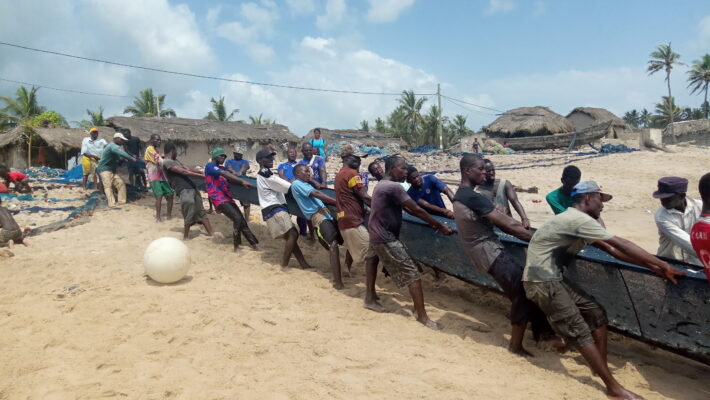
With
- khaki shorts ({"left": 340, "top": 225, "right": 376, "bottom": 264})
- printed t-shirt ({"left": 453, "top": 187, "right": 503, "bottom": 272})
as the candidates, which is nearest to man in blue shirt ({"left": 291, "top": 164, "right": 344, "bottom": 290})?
khaki shorts ({"left": 340, "top": 225, "right": 376, "bottom": 264})

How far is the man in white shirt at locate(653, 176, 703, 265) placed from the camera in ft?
11.7

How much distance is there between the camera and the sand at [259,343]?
3080mm

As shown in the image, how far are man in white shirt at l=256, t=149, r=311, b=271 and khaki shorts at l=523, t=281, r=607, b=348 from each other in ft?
11.0

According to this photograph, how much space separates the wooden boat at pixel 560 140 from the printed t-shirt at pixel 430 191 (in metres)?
23.0

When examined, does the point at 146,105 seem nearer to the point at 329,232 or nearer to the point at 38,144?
the point at 38,144

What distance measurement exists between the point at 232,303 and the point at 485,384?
269 cm

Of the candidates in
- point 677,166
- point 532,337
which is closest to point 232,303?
point 532,337

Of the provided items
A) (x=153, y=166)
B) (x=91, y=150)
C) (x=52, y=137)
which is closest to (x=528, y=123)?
(x=52, y=137)

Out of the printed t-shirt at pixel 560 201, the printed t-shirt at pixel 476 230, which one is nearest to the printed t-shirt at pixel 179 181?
the printed t-shirt at pixel 476 230

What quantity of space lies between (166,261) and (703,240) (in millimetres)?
4960

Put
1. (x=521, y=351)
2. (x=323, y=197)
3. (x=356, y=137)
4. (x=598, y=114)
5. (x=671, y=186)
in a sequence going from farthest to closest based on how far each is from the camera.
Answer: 1. (x=598, y=114)
2. (x=356, y=137)
3. (x=323, y=197)
4. (x=521, y=351)
5. (x=671, y=186)

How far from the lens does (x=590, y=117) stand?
32750 millimetres

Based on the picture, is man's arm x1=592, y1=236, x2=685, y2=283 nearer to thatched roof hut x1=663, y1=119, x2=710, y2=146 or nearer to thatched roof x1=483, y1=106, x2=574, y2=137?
thatched roof x1=483, y1=106, x2=574, y2=137

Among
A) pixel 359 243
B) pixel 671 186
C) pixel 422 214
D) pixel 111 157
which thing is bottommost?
pixel 359 243
